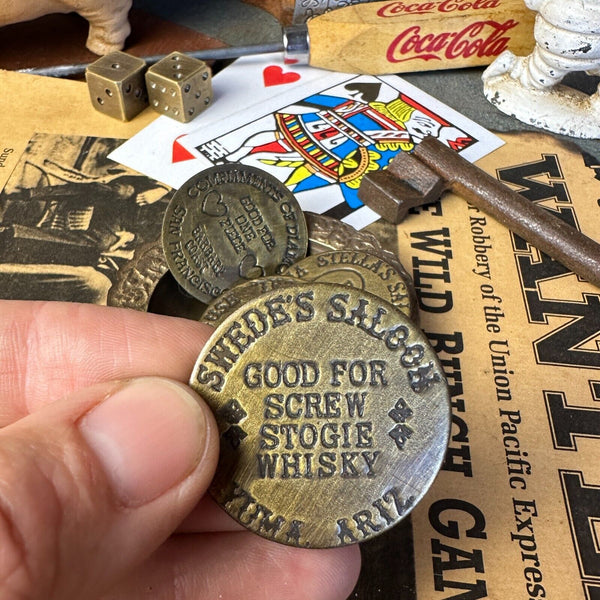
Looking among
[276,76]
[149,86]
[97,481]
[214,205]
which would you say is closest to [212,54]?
[276,76]

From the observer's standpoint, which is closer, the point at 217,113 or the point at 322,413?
the point at 322,413

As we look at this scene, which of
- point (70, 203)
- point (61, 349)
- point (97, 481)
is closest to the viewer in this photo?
point (97, 481)

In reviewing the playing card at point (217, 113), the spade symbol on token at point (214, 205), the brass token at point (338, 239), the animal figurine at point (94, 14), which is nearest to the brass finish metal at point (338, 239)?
the brass token at point (338, 239)

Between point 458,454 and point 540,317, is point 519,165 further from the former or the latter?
point 458,454

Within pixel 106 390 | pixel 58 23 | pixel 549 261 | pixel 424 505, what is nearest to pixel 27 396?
pixel 106 390

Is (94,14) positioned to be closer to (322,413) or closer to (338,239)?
(338,239)
